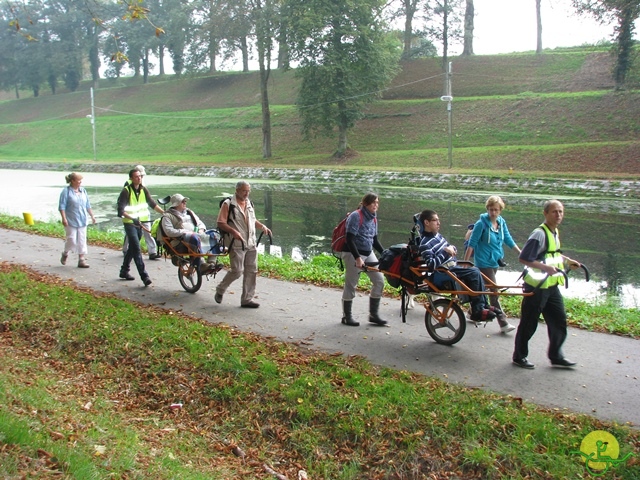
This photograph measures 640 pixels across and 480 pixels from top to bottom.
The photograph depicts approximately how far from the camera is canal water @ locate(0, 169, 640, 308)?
14.0 meters

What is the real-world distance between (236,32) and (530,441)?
49.2 metres

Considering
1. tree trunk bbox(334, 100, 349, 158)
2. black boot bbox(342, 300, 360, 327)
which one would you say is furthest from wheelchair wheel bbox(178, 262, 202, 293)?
tree trunk bbox(334, 100, 349, 158)

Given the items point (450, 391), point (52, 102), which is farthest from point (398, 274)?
point (52, 102)

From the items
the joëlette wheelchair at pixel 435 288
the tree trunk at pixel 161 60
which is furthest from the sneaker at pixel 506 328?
the tree trunk at pixel 161 60

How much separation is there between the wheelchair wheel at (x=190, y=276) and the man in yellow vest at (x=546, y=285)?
534 cm

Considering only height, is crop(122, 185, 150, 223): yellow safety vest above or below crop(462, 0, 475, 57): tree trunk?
below

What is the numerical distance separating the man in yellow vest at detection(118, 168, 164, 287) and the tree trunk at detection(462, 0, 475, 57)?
168 feet

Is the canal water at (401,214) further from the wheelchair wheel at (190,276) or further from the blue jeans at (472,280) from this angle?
the blue jeans at (472,280)

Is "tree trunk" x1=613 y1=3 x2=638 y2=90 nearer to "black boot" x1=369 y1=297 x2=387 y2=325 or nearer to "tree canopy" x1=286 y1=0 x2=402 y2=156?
"tree canopy" x1=286 y1=0 x2=402 y2=156

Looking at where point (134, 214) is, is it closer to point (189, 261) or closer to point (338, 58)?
point (189, 261)

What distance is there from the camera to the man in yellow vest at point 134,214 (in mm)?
10523

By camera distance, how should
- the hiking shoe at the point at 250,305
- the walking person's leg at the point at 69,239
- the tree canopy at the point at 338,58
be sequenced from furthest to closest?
the tree canopy at the point at 338,58 < the walking person's leg at the point at 69,239 < the hiking shoe at the point at 250,305

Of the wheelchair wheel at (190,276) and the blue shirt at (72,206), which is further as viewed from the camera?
the blue shirt at (72,206)

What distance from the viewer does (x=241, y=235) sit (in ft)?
29.0
